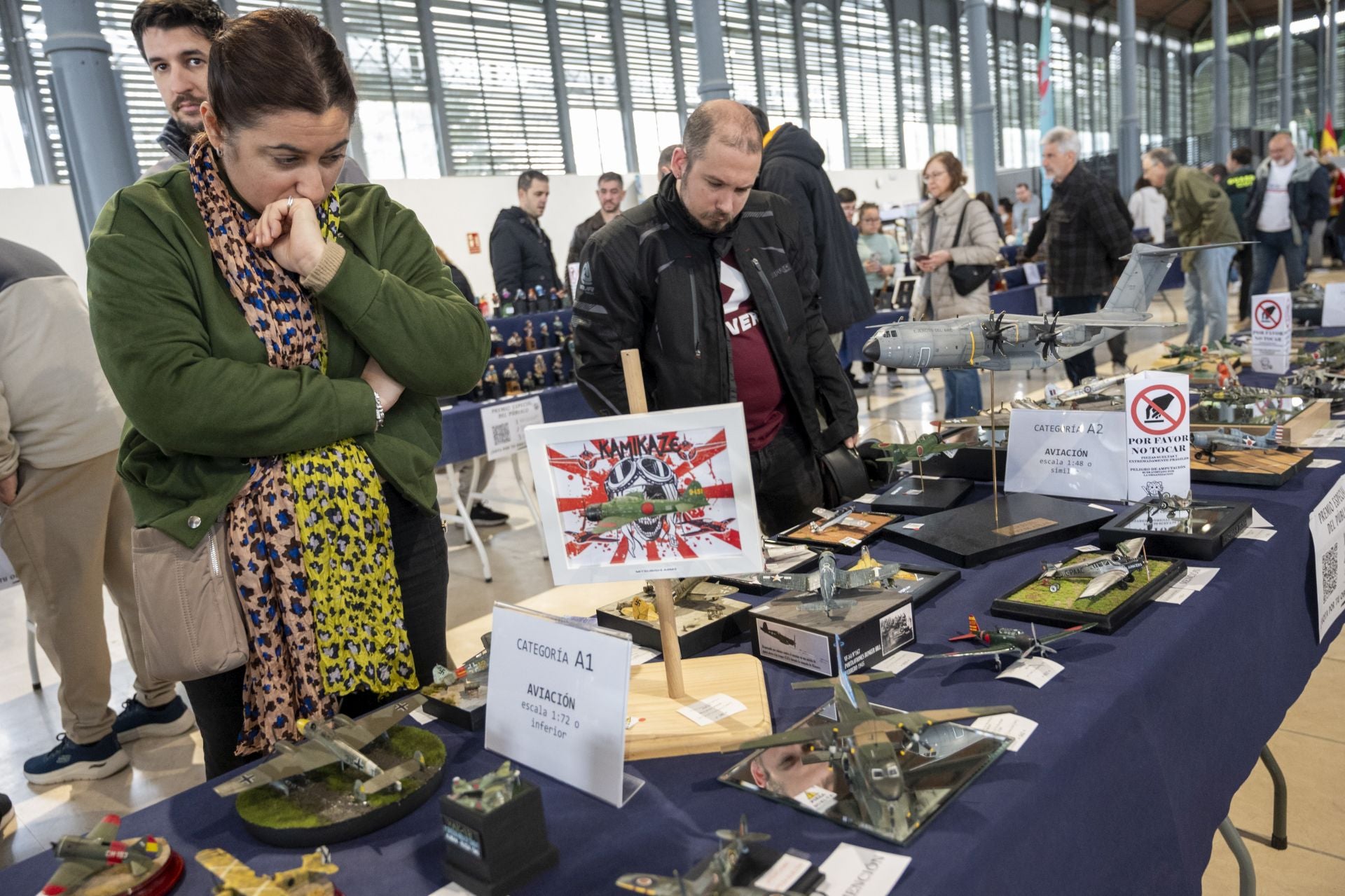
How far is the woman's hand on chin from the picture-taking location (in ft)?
3.98

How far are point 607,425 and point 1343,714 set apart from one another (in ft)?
7.56

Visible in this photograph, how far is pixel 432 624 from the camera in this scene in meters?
1.46

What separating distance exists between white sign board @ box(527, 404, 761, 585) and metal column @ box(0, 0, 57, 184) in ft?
26.8

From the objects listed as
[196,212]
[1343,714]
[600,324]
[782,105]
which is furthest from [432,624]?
[782,105]

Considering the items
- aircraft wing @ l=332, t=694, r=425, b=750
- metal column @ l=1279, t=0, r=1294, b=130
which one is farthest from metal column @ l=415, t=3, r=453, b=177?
metal column @ l=1279, t=0, r=1294, b=130

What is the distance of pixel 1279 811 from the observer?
1.93 m

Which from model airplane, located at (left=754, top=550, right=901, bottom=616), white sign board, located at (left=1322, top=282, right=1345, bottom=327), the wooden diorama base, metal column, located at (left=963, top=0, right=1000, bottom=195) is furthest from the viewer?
metal column, located at (left=963, top=0, right=1000, bottom=195)

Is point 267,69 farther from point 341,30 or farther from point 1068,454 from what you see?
point 341,30

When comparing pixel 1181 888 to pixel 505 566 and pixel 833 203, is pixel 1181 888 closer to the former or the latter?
pixel 833 203

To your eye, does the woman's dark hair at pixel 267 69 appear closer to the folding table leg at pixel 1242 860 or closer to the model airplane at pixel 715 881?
the model airplane at pixel 715 881

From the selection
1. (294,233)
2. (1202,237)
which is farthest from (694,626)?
(1202,237)

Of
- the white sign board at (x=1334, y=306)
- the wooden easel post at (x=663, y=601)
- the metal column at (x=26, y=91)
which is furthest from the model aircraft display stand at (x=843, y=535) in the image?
the metal column at (x=26, y=91)

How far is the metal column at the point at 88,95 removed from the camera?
4.19 meters

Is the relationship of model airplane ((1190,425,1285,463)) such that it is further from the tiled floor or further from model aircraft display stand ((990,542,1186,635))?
model aircraft display stand ((990,542,1186,635))
